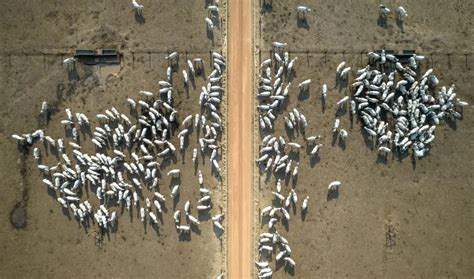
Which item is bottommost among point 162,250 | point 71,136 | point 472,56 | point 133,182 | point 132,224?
point 162,250

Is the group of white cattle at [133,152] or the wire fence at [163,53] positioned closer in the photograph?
the group of white cattle at [133,152]

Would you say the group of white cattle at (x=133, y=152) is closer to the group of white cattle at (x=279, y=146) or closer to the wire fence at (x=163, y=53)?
the wire fence at (x=163, y=53)

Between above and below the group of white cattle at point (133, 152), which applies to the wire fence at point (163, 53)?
above

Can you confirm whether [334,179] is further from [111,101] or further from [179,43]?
[111,101]

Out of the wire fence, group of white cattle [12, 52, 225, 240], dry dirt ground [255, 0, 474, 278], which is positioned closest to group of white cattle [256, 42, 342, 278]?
dry dirt ground [255, 0, 474, 278]

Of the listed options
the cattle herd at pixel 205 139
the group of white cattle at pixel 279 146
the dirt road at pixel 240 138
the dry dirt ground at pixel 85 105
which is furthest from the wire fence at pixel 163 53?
the dirt road at pixel 240 138

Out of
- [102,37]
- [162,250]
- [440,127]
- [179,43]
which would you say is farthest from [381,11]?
[162,250]

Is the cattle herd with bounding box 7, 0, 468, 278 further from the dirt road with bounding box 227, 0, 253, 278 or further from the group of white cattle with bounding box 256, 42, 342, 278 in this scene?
the dirt road with bounding box 227, 0, 253, 278
